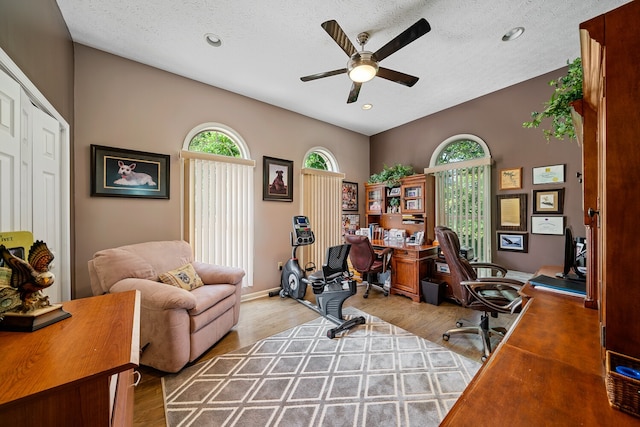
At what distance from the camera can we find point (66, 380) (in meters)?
0.63

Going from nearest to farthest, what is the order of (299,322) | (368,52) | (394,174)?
1. (368,52)
2. (299,322)
3. (394,174)

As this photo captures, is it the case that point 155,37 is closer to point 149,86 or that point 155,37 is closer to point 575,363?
point 149,86

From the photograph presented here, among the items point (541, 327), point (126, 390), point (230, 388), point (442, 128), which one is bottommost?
point (230, 388)

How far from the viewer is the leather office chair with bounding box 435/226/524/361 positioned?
2.04 meters

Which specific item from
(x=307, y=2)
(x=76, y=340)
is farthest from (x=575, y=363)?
(x=307, y=2)

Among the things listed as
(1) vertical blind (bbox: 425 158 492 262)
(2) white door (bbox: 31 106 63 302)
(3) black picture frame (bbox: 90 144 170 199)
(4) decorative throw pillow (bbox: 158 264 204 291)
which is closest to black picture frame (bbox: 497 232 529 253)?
(1) vertical blind (bbox: 425 158 492 262)

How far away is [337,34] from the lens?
6.21 feet

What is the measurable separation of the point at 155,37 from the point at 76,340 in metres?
2.82

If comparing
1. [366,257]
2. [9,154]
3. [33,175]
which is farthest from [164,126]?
[366,257]

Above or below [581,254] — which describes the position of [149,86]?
above

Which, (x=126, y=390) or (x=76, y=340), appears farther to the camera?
(x=126, y=390)

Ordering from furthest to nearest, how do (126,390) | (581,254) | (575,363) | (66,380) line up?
(581,254)
(126,390)
(575,363)
(66,380)

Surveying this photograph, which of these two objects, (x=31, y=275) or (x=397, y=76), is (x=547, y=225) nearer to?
(x=397, y=76)

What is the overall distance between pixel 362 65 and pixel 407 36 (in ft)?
1.33
